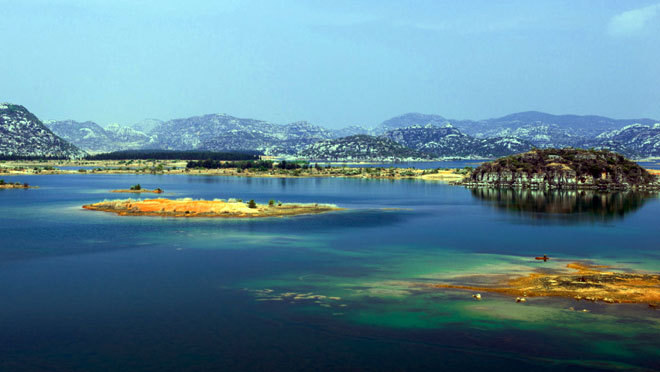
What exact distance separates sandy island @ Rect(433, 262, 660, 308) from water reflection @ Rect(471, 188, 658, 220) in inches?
1982

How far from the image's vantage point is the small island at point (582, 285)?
130 feet

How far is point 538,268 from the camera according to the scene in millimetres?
50688

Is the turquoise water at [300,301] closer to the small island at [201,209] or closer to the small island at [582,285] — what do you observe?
the small island at [582,285]

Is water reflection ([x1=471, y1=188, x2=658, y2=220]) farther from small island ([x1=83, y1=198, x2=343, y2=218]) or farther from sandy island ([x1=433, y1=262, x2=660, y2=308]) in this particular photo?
sandy island ([x1=433, y1=262, x2=660, y2=308])

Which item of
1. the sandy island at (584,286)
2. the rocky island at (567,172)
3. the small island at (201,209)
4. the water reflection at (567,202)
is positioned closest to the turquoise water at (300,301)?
the sandy island at (584,286)

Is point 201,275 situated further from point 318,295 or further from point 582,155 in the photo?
point 582,155

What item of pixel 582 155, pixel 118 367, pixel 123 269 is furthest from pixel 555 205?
pixel 118 367

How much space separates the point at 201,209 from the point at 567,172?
116 meters

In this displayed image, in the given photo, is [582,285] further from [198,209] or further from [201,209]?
[198,209]

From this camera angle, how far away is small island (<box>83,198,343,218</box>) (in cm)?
9212

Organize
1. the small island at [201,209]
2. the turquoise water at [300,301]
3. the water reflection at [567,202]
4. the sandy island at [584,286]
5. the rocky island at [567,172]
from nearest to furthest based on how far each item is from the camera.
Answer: the turquoise water at [300,301] < the sandy island at [584,286] < the small island at [201,209] < the water reflection at [567,202] < the rocky island at [567,172]

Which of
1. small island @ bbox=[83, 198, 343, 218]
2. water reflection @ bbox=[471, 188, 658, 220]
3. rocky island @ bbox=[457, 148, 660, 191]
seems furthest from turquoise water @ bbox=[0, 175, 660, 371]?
rocky island @ bbox=[457, 148, 660, 191]

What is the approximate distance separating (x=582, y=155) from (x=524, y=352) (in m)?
160

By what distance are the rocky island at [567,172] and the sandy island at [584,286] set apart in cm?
12454
